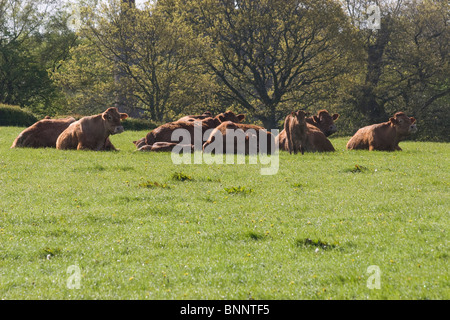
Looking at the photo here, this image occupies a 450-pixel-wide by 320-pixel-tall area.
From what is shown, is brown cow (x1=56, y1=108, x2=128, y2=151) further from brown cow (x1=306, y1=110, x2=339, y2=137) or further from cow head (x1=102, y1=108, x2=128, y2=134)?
brown cow (x1=306, y1=110, x2=339, y2=137)

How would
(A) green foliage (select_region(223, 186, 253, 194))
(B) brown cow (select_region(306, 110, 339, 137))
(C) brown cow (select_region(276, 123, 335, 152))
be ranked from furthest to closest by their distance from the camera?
(B) brown cow (select_region(306, 110, 339, 137)), (C) brown cow (select_region(276, 123, 335, 152)), (A) green foliage (select_region(223, 186, 253, 194))

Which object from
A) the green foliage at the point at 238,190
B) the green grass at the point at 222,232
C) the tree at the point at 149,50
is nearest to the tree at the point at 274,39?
the tree at the point at 149,50

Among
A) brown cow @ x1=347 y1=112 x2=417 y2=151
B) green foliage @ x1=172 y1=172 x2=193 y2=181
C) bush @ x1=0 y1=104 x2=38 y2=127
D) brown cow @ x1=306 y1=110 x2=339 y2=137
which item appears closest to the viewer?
green foliage @ x1=172 y1=172 x2=193 y2=181

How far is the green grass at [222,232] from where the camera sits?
6012 mm

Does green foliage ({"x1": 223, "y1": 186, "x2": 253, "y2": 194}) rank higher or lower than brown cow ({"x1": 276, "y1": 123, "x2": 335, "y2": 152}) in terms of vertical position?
lower

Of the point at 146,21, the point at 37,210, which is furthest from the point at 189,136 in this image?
the point at 146,21

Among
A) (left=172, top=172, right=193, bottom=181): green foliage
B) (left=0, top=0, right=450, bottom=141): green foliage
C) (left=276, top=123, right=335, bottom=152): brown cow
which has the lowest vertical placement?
(left=172, top=172, right=193, bottom=181): green foliage

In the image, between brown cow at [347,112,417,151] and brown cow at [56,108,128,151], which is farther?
brown cow at [347,112,417,151]

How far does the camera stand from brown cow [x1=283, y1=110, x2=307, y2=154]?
18.7 m

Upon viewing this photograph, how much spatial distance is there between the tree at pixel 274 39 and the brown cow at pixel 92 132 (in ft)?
73.0

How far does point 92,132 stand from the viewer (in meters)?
19.5

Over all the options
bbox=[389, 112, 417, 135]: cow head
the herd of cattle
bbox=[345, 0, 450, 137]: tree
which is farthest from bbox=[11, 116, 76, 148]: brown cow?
bbox=[345, 0, 450, 137]: tree

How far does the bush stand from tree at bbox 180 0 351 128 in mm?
13764

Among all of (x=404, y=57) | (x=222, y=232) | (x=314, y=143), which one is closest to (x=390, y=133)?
(x=314, y=143)
